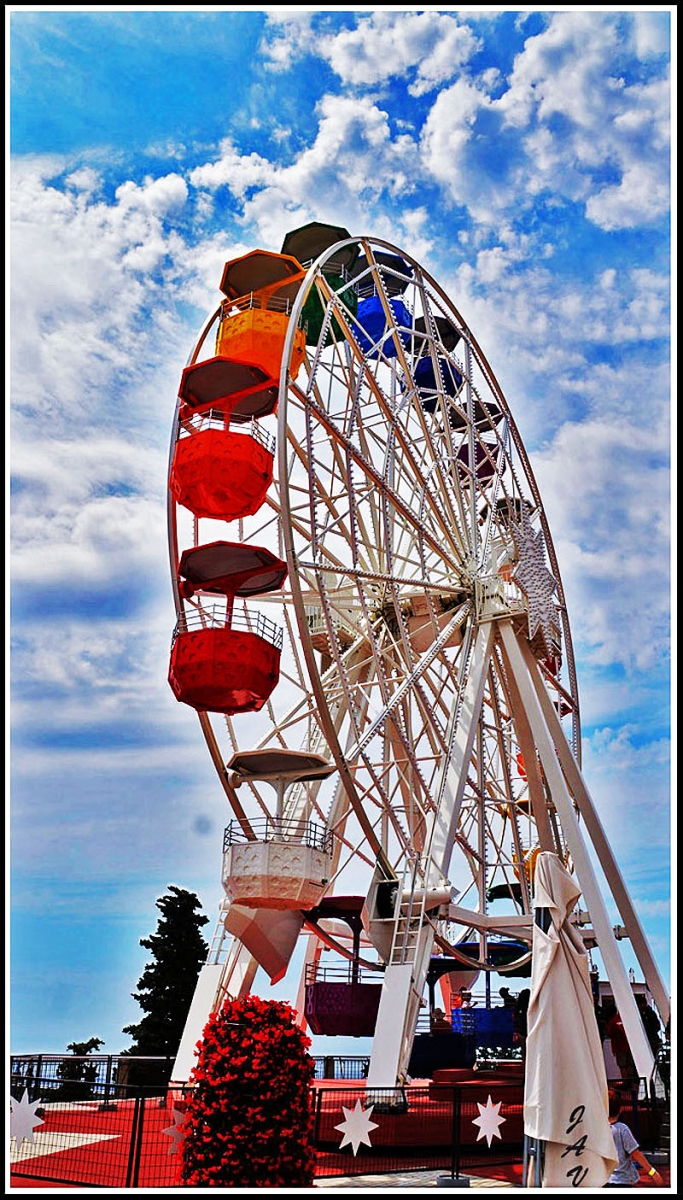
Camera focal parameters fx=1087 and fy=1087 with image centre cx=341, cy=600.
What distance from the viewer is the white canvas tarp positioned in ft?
24.0

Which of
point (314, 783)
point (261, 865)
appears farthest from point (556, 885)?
point (314, 783)

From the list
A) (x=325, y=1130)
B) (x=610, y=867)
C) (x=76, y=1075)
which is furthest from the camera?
(x=610, y=867)

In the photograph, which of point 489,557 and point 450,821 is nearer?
point 450,821

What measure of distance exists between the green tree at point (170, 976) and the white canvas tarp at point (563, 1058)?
21.3 m

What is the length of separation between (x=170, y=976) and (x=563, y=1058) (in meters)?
22.3

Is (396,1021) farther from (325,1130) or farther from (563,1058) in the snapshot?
(563,1058)

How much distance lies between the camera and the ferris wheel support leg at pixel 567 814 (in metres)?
19.0

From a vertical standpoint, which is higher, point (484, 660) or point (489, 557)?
point (489, 557)

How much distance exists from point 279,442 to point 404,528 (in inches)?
214

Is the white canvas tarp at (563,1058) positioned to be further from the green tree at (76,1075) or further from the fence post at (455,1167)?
the green tree at (76,1075)

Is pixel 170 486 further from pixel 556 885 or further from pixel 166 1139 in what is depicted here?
pixel 556 885

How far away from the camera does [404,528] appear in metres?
20.0

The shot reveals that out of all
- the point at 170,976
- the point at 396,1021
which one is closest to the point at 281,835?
the point at 396,1021

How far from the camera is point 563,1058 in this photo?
7.55m
